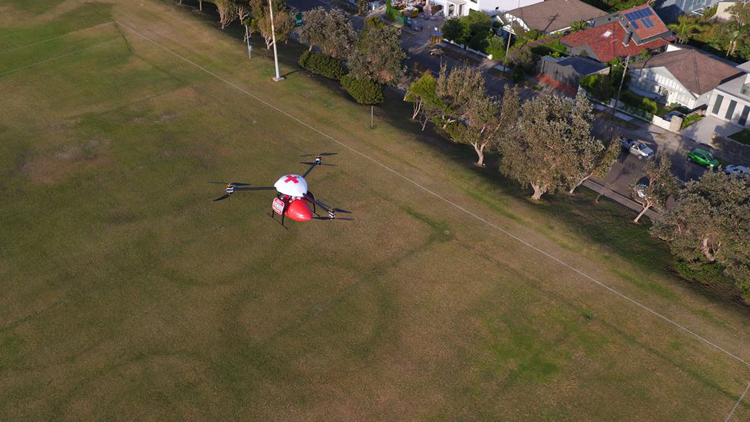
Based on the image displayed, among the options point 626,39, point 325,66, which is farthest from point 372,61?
point 626,39

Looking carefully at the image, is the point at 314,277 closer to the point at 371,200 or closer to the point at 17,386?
the point at 371,200

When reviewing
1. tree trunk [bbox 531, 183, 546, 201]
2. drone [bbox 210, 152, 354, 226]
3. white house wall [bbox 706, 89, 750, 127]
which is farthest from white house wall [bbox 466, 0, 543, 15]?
drone [bbox 210, 152, 354, 226]

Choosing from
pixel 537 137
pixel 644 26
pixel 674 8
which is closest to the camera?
pixel 537 137

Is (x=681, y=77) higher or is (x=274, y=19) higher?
→ (x=274, y=19)

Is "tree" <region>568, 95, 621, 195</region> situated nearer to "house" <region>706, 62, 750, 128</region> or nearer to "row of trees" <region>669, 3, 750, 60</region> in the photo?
"house" <region>706, 62, 750, 128</region>

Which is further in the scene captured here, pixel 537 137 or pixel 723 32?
pixel 723 32

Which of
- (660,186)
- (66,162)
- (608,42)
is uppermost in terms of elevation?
(608,42)

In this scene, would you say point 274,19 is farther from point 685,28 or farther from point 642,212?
point 685,28
